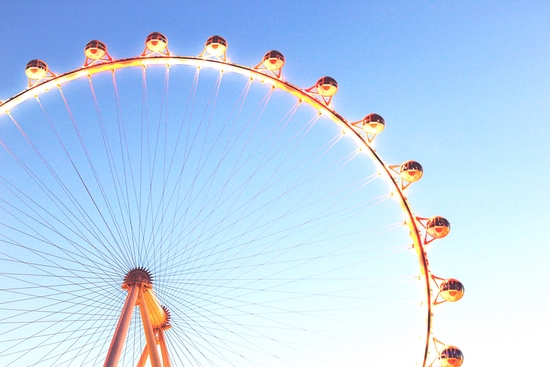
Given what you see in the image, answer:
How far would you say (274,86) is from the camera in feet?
42.6

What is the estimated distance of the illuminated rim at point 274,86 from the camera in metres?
11.8

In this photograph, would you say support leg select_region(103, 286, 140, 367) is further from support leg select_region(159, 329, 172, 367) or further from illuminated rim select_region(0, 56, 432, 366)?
illuminated rim select_region(0, 56, 432, 366)

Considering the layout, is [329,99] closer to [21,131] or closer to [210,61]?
[210,61]

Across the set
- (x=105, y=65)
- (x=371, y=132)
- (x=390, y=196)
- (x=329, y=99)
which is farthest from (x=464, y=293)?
(x=105, y=65)

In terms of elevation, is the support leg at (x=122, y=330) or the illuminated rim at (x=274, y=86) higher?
the illuminated rim at (x=274, y=86)

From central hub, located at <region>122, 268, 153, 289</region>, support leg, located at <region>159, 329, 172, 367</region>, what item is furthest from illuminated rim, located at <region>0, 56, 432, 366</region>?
support leg, located at <region>159, 329, 172, 367</region>

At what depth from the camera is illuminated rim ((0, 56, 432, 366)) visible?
11836 millimetres

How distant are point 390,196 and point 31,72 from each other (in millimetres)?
8402

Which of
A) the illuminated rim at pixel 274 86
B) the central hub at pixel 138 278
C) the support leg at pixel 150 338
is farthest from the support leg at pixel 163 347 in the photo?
the illuminated rim at pixel 274 86

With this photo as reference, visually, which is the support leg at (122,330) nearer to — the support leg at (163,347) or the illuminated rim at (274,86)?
the support leg at (163,347)

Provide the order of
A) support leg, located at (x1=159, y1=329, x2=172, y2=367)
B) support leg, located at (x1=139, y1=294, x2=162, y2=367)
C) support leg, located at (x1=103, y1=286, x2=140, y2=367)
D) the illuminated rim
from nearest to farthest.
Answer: support leg, located at (x1=103, y1=286, x2=140, y2=367)
support leg, located at (x1=139, y1=294, x2=162, y2=367)
support leg, located at (x1=159, y1=329, x2=172, y2=367)
the illuminated rim

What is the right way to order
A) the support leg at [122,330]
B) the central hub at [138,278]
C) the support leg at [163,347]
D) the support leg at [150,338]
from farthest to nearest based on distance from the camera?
1. the support leg at [163,347]
2. the central hub at [138,278]
3. the support leg at [150,338]
4. the support leg at [122,330]

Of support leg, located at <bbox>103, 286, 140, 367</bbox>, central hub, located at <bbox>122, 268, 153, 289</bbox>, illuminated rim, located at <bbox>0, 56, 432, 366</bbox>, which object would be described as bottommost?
support leg, located at <bbox>103, 286, 140, 367</bbox>

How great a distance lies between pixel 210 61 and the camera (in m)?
13.0
